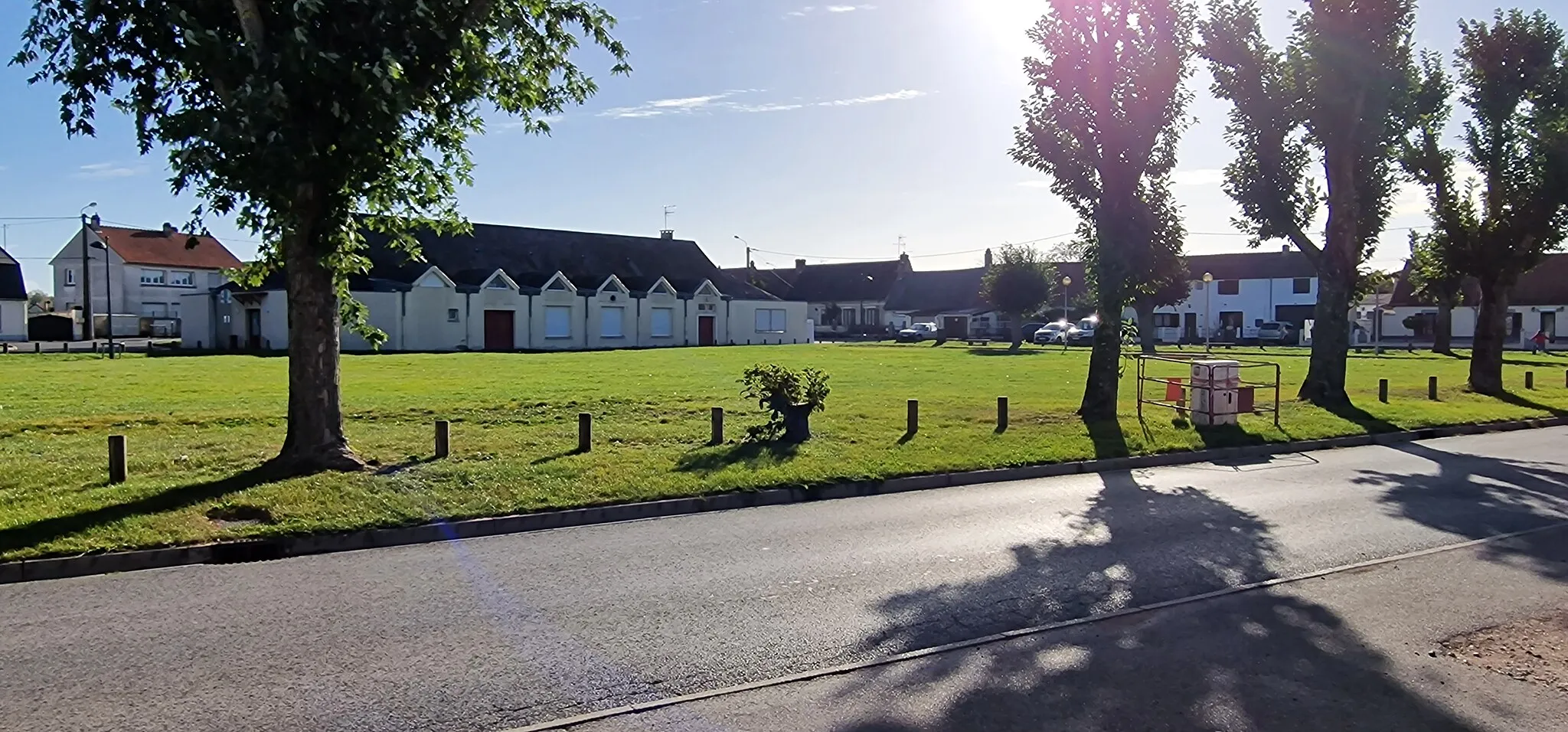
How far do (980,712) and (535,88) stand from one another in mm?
9941

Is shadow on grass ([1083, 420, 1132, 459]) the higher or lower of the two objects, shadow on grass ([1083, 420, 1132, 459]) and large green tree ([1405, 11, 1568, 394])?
the lower

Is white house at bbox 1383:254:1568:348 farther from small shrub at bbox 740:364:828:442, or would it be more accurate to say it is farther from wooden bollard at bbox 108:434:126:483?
wooden bollard at bbox 108:434:126:483

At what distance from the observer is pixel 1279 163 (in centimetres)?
2122

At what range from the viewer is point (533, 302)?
2004 inches

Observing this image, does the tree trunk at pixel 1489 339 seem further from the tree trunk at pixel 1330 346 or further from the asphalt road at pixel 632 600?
the asphalt road at pixel 632 600

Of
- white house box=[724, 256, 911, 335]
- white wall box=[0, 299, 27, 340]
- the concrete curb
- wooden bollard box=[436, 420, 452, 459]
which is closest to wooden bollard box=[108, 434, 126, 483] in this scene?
the concrete curb

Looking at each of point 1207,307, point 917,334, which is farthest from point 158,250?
Answer: point 1207,307

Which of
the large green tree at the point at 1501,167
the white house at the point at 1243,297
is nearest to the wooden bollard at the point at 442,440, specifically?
the large green tree at the point at 1501,167

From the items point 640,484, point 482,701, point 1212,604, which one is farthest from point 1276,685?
point 640,484

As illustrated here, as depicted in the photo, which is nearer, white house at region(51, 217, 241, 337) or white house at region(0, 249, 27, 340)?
white house at region(0, 249, 27, 340)

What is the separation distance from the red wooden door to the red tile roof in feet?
90.0

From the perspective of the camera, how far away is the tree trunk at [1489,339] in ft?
82.8

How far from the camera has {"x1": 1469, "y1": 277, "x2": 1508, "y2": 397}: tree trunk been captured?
2523cm

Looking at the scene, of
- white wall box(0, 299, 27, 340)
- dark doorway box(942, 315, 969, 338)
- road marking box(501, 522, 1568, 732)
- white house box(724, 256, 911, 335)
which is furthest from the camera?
white house box(724, 256, 911, 335)
